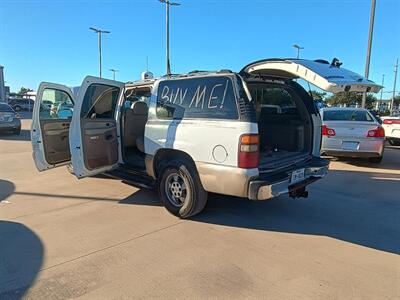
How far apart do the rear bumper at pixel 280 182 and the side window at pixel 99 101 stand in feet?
10.0

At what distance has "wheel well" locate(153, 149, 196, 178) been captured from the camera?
182 inches

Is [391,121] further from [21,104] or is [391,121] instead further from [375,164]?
[21,104]

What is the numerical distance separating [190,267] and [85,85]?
336cm

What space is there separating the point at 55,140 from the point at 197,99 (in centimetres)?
308

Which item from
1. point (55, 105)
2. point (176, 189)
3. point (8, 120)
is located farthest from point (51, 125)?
point (8, 120)

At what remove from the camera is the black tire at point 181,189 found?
4523 mm

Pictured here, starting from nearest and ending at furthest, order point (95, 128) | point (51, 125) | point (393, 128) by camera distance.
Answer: point (95, 128) < point (51, 125) < point (393, 128)

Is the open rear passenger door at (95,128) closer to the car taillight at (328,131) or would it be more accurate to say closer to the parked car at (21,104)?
the car taillight at (328,131)

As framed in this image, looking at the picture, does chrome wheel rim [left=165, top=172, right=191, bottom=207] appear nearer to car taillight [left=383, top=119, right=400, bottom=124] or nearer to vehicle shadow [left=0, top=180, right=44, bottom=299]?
vehicle shadow [left=0, top=180, right=44, bottom=299]

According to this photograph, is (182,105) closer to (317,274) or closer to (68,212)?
(68,212)

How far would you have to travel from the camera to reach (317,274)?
332cm

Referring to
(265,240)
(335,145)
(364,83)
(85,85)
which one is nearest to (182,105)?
(85,85)

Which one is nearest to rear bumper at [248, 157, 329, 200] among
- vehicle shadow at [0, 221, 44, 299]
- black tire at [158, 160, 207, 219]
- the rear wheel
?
black tire at [158, 160, 207, 219]

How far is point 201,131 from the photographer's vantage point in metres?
4.32
